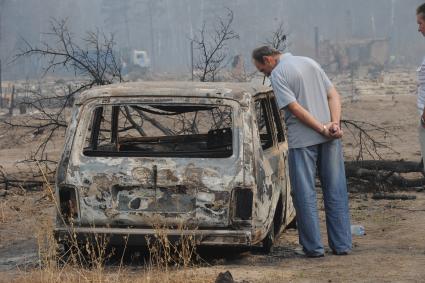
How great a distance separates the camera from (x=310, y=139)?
726 cm

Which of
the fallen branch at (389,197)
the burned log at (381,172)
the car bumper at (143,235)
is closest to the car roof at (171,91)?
the car bumper at (143,235)

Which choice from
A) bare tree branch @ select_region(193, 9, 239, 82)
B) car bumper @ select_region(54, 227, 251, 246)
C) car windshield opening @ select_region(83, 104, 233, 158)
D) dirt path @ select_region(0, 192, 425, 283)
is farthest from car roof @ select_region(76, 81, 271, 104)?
bare tree branch @ select_region(193, 9, 239, 82)

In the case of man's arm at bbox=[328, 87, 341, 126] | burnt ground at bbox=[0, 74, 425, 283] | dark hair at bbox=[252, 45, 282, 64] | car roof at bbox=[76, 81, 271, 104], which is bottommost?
burnt ground at bbox=[0, 74, 425, 283]

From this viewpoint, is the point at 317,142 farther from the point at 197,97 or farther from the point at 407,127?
the point at 407,127

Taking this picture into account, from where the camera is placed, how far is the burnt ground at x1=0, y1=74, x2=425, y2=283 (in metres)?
6.43

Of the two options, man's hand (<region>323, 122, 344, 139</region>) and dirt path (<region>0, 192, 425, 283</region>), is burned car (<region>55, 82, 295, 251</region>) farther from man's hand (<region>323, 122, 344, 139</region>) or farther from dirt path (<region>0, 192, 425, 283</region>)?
man's hand (<region>323, 122, 344, 139</region>)

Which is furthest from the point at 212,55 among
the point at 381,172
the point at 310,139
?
the point at 310,139

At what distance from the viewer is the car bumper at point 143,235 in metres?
6.73

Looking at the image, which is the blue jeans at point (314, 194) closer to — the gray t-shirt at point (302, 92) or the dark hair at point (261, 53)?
the gray t-shirt at point (302, 92)

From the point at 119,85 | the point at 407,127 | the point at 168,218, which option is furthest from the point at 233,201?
the point at 407,127

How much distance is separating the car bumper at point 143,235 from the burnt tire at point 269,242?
2.00 ft

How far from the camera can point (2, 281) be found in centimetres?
661

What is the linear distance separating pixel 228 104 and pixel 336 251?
5.16 feet

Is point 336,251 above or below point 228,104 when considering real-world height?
below
